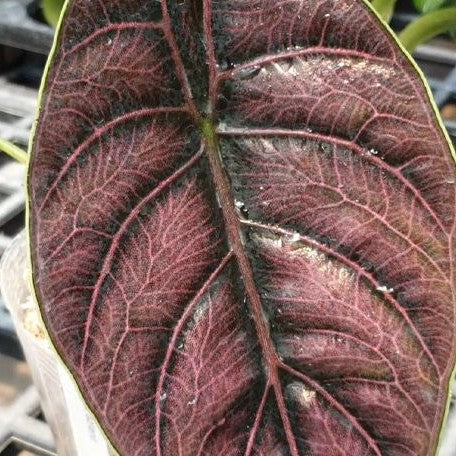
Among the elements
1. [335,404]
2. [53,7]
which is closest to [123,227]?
[335,404]

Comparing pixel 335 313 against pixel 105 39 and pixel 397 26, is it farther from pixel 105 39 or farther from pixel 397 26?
pixel 397 26

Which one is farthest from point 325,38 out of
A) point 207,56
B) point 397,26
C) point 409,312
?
point 397,26

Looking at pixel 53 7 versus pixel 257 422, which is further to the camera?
pixel 53 7

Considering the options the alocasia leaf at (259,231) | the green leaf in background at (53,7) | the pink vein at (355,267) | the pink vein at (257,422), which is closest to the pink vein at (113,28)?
the alocasia leaf at (259,231)

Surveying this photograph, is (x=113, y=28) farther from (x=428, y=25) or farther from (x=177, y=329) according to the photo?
(x=428, y=25)

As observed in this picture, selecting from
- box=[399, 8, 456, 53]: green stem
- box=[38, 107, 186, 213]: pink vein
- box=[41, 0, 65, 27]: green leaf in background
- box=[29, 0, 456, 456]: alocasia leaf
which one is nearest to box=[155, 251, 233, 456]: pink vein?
box=[29, 0, 456, 456]: alocasia leaf

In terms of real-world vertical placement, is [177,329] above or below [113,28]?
below
